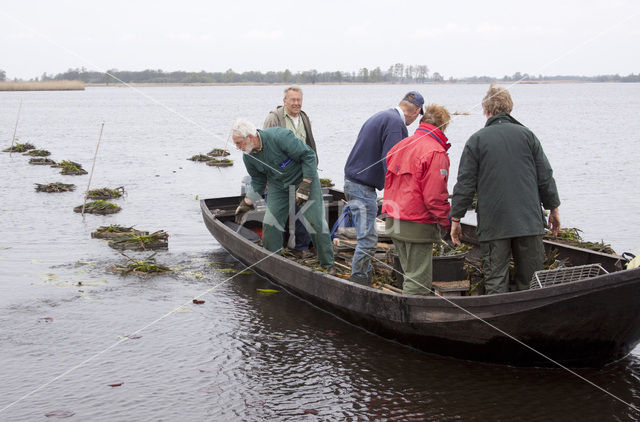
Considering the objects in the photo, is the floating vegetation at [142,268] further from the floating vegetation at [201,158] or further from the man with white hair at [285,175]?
the floating vegetation at [201,158]

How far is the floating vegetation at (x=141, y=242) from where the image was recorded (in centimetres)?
1140

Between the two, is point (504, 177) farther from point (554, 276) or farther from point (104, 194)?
point (104, 194)

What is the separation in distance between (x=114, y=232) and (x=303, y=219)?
521 centimetres

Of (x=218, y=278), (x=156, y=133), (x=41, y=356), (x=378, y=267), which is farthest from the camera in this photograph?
(x=156, y=133)

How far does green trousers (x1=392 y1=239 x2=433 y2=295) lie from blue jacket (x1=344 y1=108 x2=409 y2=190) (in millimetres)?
986

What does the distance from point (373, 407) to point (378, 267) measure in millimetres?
2518

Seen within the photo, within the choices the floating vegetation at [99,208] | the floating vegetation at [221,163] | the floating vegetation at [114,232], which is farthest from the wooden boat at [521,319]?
the floating vegetation at [221,163]

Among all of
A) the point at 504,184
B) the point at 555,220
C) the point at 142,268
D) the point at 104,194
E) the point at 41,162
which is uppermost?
the point at 504,184

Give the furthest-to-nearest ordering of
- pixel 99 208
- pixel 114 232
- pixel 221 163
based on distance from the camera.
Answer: pixel 221 163
pixel 99 208
pixel 114 232

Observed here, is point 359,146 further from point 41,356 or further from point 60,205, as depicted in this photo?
point 60,205

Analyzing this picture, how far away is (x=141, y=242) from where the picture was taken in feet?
37.4

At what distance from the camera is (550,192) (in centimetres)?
600

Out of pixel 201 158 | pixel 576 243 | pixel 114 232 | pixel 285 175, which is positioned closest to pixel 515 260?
pixel 576 243

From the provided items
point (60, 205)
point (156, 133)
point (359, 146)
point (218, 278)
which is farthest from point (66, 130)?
point (359, 146)
